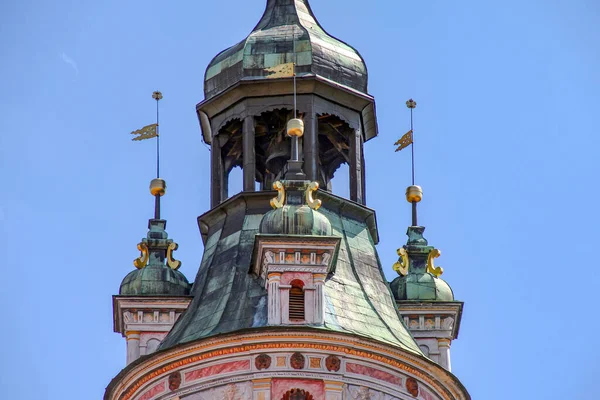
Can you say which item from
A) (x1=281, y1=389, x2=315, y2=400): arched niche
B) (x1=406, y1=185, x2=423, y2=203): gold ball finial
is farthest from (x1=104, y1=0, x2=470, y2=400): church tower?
(x1=406, y1=185, x2=423, y2=203): gold ball finial

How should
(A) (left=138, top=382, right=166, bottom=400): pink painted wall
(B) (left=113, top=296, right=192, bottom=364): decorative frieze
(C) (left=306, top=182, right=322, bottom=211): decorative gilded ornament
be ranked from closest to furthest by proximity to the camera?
(A) (left=138, top=382, right=166, bottom=400): pink painted wall, (C) (left=306, top=182, right=322, bottom=211): decorative gilded ornament, (B) (left=113, top=296, right=192, bottom=364): decorative frieze

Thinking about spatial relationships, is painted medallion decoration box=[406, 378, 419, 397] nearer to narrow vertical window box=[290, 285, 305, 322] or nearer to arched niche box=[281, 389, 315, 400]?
arched niche box=[281, 389, 315, 400]

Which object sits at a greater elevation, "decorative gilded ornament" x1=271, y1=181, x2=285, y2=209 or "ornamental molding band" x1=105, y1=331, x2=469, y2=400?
"decorative gilded ornament" x1=271, y1=181, x2=285, y2=209

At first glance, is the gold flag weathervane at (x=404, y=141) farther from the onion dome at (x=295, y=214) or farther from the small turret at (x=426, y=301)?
the onion dome at (x=295, y=214)

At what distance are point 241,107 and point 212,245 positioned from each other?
436 centimetres

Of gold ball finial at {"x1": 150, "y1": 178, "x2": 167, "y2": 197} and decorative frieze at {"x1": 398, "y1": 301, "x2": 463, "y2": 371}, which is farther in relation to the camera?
gold ball finial at {"x1": 150, "y1": 178, "x2": 167, "y2": 197}

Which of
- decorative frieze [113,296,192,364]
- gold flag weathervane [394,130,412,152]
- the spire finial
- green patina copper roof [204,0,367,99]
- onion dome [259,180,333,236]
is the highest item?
green patina copper roof [204,0,367,99]

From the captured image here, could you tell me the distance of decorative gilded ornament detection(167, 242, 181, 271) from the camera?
80500 mm

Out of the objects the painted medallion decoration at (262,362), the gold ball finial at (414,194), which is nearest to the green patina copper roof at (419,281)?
the gold ball finial at (414,194)

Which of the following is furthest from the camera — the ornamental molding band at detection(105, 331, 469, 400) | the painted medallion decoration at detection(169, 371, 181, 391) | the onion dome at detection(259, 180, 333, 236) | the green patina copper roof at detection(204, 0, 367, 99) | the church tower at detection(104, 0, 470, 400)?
the green patina copper roof at detection(204, 0, 367, 99)

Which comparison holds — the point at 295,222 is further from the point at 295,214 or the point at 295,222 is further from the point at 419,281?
the point at 419,281

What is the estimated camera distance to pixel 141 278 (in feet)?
262

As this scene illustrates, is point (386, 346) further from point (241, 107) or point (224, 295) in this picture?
point (241, 107)

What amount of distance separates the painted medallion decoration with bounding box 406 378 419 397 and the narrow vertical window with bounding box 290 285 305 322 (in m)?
3.23
